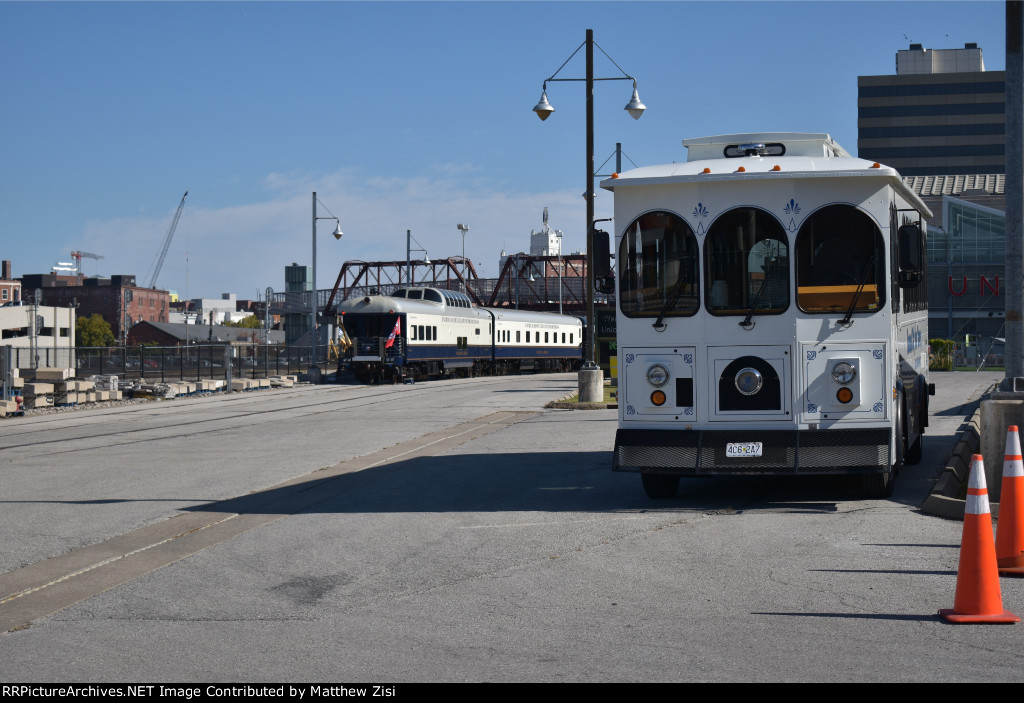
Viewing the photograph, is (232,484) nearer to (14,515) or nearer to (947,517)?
(14,515)

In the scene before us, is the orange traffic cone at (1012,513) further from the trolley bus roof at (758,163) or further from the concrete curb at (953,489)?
the trolley bus roof at (758,163)

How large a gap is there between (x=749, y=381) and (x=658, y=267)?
1438 mm

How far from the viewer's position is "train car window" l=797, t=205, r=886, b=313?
10938 mm

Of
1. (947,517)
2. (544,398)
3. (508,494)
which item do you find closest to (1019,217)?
(947,517)

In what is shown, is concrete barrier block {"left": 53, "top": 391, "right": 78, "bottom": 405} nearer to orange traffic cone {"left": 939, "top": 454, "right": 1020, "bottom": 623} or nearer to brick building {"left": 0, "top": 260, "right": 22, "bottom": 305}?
orange traffic cone {"left": 939, "top": 454, "right": 1020, "bottom": 623}

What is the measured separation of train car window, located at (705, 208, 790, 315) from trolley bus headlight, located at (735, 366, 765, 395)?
Result: 56 centimetres

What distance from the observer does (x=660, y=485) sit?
1183 centimetres

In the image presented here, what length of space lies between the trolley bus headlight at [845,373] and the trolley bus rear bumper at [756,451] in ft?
1.54

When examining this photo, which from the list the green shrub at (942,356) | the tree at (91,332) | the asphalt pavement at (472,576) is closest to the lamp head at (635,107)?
the asphalt pavement at (472,576)

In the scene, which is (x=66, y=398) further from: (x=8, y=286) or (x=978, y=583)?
(x=8, y=286)

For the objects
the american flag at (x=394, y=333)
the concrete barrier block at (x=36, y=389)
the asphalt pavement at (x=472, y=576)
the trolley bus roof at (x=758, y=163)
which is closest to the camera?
the asphalt pavement at (x=472, y=576)

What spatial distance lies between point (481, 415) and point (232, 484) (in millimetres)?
12413

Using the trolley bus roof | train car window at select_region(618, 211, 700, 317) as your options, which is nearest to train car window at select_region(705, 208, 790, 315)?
train car window at select_region(618, 211, 700, 317)

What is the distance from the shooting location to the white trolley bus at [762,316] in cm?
1082
